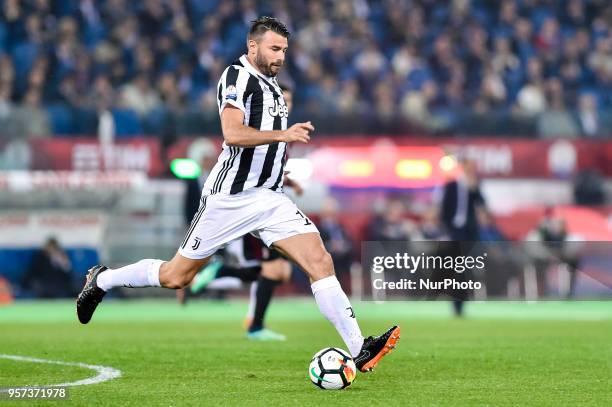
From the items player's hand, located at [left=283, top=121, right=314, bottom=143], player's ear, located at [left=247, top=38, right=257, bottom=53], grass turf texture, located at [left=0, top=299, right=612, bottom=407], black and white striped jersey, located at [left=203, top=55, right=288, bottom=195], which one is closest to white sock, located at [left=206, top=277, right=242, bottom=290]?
grass turf texture, located at [left=0, top=299, right=612, bottom=407]

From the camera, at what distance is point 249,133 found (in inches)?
314

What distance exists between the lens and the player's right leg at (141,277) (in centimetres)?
864

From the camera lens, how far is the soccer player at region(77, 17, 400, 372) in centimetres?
814

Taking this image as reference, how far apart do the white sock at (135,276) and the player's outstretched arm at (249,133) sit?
4.02 feet

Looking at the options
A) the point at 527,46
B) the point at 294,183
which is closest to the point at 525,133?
the point at 527,46

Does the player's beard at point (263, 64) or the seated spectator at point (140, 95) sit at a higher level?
the seated spectator at point (140, 95)

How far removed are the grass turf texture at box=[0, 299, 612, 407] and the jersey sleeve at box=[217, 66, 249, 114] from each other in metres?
1.76

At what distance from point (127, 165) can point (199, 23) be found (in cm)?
539

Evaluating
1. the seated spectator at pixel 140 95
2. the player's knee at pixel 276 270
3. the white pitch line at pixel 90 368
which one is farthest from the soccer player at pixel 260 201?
the seated spectator at pixel 140 95

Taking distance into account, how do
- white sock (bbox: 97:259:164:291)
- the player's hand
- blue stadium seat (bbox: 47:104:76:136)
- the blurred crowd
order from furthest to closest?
the blurred crowd
blue stadium seat (bbox: 47:104:76:136)
white sock (bbox: 97:259:164:291)
the player's hand

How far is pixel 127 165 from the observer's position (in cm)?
1964

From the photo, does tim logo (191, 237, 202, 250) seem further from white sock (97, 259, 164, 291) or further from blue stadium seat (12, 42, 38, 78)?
blue stadium seat (12, 42, 38, 78)

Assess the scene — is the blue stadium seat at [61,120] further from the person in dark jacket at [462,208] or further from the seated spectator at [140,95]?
the person in dark jacket at [462,208]

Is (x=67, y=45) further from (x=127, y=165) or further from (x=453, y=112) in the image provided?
(x=453, y=112)
